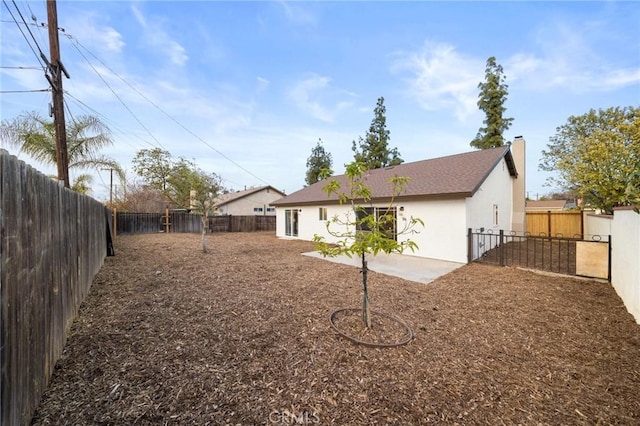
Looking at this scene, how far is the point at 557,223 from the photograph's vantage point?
47.5ft

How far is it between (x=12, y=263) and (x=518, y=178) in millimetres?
17369

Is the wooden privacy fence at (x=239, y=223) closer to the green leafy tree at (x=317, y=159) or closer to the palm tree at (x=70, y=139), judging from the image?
the palm tree at (x=70, y=139)

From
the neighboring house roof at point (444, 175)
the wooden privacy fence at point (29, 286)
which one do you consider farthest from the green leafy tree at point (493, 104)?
the wooden privacy fence at point (29, 286)

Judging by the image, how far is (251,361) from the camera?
2.84 meters

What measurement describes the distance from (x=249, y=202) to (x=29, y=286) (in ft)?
98.8

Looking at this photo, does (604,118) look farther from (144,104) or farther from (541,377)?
(144,104)

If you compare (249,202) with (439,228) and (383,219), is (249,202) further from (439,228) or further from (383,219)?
(383,219)

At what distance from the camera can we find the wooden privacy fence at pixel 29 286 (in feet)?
5.36

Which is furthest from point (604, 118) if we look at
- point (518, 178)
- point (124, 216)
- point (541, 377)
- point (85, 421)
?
point (124, 216)

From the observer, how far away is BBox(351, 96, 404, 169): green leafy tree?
29.4m

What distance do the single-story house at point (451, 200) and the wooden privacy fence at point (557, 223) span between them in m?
1.77

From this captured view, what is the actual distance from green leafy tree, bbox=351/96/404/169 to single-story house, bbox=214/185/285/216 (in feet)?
40.5

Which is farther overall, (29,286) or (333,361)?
(333,361)

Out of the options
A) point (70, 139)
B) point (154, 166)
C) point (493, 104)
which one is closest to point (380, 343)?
point (70, 139)
